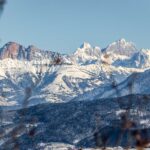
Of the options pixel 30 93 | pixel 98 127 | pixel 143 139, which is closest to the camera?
pixel 143 139

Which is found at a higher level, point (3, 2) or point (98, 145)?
point (3, 2)

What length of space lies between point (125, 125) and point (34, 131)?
116 centimetres

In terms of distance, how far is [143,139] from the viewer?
6.85 m

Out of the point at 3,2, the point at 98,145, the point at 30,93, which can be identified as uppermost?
the point at 3,2

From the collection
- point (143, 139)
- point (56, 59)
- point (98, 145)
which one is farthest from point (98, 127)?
point (56, 59)

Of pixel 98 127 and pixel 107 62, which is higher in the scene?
pixel 107 62

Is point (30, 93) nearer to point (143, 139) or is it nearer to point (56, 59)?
point (56, 59)

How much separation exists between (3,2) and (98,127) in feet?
5.53

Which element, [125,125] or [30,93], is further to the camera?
[30,93]

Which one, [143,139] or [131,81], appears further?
[131,81]

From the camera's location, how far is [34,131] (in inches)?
302

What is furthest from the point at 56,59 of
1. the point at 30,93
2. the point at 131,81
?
the point at 131,81

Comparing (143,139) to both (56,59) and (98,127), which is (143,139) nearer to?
(98,127)

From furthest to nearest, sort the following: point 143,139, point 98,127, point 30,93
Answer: point 30,93
point 98,127
point 143,139
